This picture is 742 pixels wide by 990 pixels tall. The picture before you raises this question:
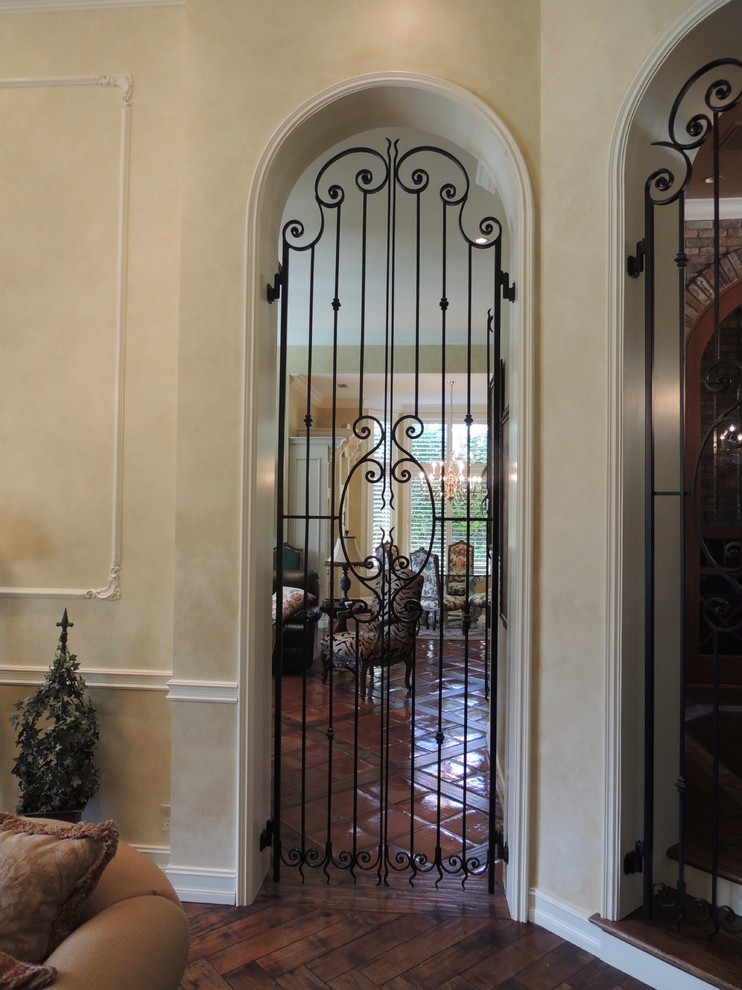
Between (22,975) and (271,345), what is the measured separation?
2.19 m

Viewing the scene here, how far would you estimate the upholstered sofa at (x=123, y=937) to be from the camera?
125cm

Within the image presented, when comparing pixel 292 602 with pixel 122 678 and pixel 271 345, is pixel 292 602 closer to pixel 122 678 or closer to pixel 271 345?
pixel 122 678

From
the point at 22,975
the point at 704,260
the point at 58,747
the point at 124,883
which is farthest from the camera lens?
the point at 704,260

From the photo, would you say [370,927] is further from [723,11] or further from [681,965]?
[723,11]

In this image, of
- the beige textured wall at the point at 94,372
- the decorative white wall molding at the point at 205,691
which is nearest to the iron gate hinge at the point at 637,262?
the beige textured wall at the point at 94,372

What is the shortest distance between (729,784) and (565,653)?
125cm

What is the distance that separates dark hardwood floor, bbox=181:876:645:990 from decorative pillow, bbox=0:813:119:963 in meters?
0.96

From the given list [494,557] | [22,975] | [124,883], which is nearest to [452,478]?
[494,557]

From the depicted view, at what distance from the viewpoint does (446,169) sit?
157 inches

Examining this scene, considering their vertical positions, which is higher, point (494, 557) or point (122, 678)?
point (494, 557)

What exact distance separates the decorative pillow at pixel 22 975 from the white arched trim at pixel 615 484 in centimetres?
173

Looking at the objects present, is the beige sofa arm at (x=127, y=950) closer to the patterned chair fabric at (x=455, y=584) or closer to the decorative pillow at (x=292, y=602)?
the decorative pillow at (x=292, y=602)

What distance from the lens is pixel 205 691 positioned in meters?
2.55

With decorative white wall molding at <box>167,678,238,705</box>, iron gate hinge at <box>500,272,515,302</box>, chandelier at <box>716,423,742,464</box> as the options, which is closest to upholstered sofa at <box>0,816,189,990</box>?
decorative white wall molding at <box>167,678,238,705</box>
